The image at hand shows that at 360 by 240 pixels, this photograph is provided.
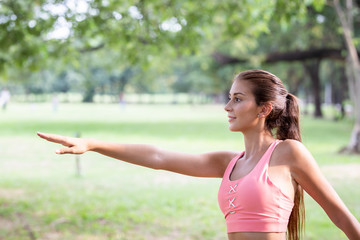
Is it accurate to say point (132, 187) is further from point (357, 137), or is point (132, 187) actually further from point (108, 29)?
point (357, 137)

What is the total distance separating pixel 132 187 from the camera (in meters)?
9.80

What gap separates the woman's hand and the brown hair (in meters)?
0.80

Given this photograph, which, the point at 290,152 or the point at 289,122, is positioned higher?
the point at 289,122

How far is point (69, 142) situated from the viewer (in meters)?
2.26

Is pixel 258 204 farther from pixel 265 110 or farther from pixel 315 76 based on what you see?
pixel 315 76

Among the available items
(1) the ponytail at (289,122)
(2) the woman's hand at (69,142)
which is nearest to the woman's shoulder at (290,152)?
(1) the ponytail at (289,122)

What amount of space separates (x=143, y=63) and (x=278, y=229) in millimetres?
8967

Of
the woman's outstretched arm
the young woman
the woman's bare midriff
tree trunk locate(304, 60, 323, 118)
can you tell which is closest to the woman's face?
the young woman

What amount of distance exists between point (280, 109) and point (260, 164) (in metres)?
0.33

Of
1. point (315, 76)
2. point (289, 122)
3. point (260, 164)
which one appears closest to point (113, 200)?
point (289, 122)

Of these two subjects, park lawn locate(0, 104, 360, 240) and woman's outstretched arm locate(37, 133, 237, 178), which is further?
park lawn locate(0, 104, 360, 240)

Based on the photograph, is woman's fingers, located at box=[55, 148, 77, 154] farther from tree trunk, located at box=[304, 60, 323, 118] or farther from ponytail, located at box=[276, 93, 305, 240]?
tree trunk, located at box=[304, 60, 323, 118]

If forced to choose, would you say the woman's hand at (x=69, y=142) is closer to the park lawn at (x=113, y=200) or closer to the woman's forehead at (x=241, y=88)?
the woman's forehead at (x=241, y=88)

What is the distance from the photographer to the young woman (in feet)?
6.85
